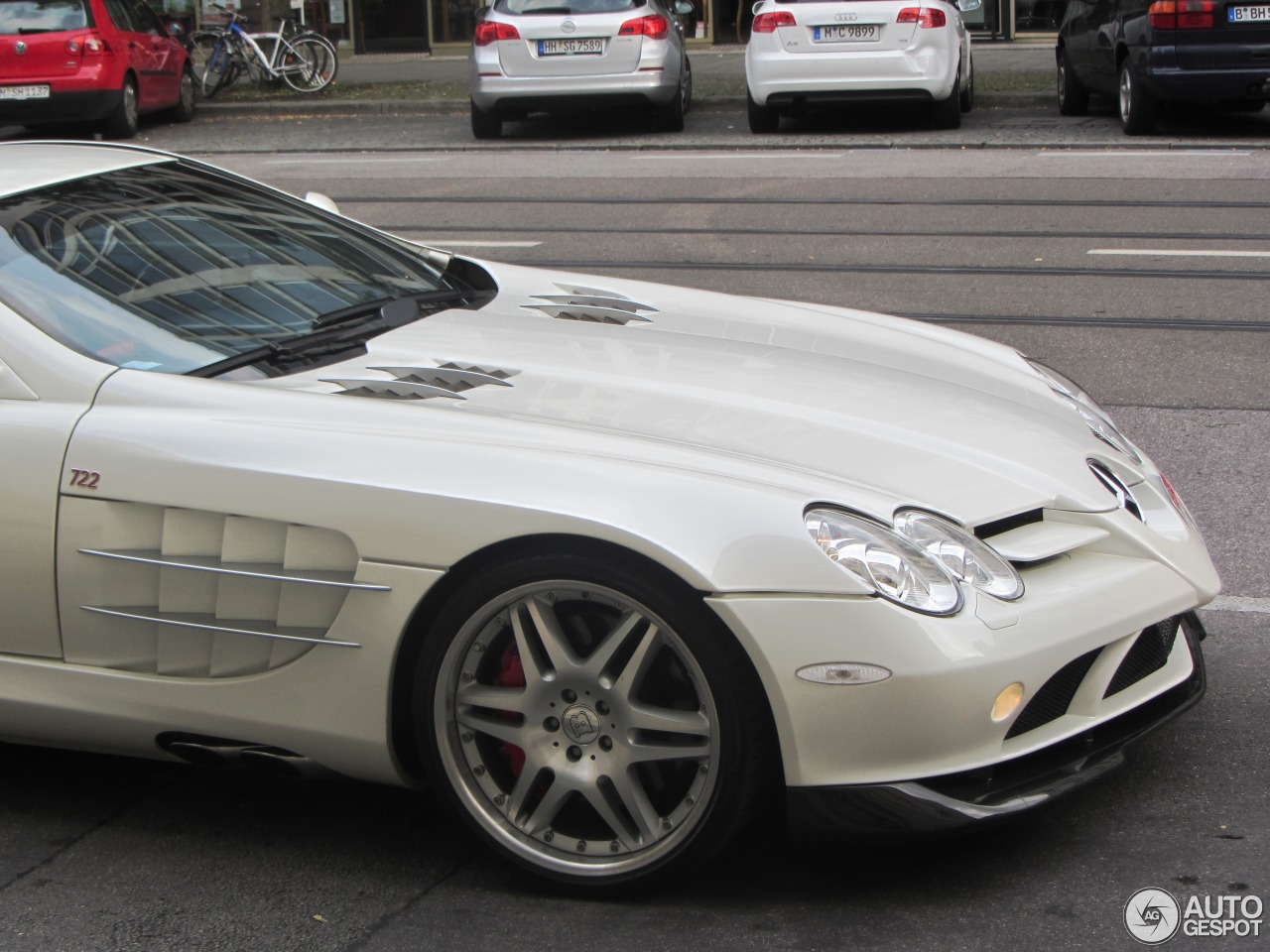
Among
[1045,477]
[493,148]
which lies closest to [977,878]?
[1045,477]

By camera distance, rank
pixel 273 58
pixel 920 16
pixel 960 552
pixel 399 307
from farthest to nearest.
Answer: pixel 273 58, pixel 920 16, pixel 399 307, pixel 960 552

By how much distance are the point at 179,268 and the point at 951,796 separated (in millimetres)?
2074

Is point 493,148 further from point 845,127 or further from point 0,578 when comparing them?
point 0,578

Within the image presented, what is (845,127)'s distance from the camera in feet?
50.2

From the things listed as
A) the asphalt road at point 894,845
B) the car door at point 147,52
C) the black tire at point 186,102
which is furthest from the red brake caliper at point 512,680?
the black tire at point 186,102

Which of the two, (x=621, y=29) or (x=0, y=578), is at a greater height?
(x=621, y=29)

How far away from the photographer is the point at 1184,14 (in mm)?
12828

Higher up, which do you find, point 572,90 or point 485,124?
point 572,90

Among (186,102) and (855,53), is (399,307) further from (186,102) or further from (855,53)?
(186,102)

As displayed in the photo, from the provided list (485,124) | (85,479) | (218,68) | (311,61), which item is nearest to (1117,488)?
(85,479)

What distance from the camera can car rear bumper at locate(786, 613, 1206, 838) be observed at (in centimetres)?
278

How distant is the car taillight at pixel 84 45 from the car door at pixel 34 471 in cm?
1448

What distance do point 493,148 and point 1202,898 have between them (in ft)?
42.0

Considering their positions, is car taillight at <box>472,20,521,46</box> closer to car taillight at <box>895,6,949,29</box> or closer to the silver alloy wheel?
car taillight at <box>895,6,949,29</box>
